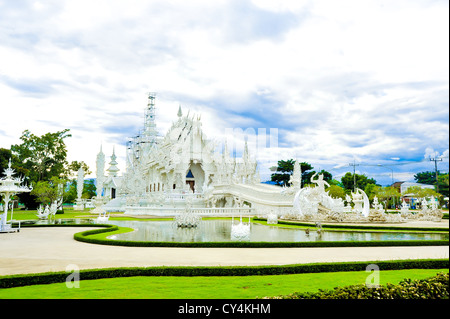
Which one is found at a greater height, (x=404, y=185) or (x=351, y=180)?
(x=351, y=180)

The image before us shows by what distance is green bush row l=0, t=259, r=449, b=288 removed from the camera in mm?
6930

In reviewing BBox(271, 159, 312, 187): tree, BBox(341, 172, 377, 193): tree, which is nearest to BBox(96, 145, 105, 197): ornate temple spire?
BBox(271, 159, 312, 187): tree

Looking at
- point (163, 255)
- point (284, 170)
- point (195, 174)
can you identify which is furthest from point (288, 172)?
point (163, 255)

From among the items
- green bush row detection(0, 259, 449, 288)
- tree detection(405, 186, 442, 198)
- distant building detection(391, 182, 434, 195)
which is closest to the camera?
green bush row detection(0, 259, 449, 288)

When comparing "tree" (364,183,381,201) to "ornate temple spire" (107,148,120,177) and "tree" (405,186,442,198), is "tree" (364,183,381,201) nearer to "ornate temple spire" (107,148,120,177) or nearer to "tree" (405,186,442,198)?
"tree" (405,186,442,198)

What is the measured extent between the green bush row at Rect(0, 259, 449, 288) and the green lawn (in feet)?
0.60

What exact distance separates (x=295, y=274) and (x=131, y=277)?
366 centimetres

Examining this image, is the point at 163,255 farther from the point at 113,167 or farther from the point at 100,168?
the point at 113,167

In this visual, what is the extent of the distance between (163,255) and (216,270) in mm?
2908

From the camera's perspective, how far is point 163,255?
10.1 m

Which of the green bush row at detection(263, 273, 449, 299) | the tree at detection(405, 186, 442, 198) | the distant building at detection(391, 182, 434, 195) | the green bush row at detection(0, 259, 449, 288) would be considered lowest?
the green bush row at detection(0, 259, 449, 288)

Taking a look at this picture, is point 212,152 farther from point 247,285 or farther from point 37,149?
point 247,285
